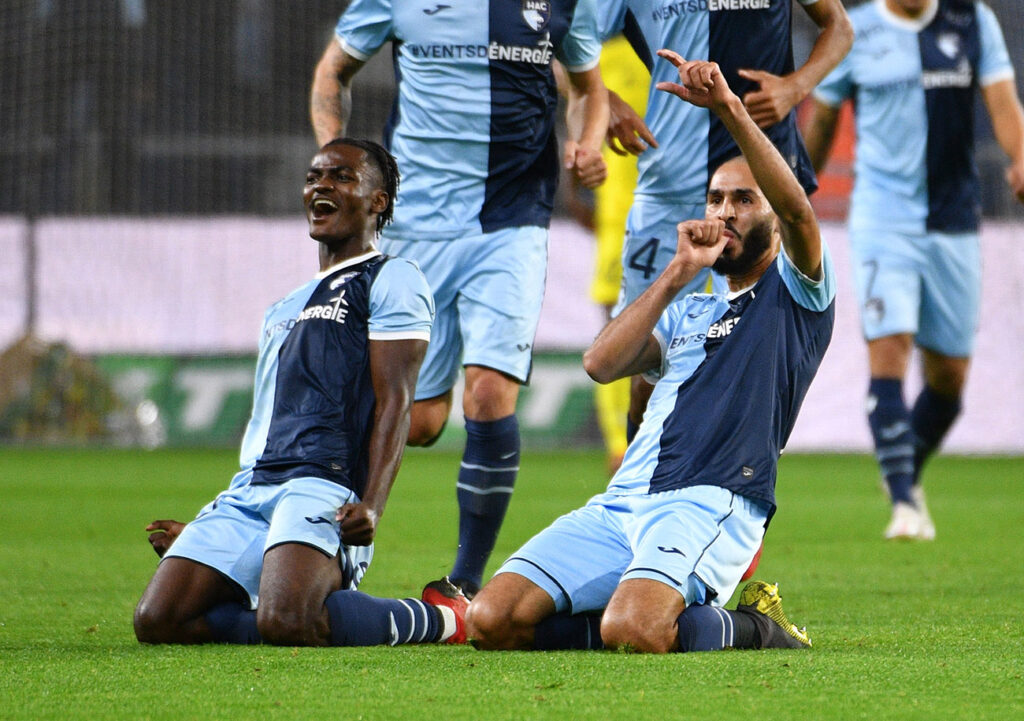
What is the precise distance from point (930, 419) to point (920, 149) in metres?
1.30

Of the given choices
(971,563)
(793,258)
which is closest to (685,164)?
(793,258)

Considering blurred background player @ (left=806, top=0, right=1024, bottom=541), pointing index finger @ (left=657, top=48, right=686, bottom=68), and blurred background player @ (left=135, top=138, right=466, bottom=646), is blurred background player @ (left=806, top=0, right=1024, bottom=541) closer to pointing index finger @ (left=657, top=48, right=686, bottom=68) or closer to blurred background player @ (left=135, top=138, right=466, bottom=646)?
pointing index finger @ (left=657, top=48, right=686, bottom=68)

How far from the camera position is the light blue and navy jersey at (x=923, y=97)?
288 inches

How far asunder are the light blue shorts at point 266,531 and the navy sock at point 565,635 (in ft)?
1.74

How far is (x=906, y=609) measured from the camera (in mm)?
4723

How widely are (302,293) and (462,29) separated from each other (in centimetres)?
134

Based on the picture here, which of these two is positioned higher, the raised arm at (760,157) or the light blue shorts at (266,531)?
the raised arm at (760,157)

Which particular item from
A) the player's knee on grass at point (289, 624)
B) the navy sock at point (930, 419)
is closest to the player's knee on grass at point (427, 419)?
the player's knee on grass at point (289, 624)

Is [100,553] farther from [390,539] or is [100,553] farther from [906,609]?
[906,609]

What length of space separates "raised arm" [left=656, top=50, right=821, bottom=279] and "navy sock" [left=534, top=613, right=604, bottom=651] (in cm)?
109

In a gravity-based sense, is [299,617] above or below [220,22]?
below

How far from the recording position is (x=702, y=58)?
5.38 m

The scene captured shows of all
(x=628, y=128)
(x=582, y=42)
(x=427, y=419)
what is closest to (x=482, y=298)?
(x=427, y=419)

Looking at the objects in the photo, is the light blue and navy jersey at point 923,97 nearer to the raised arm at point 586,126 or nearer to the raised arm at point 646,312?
the raised arm at point 586,126
